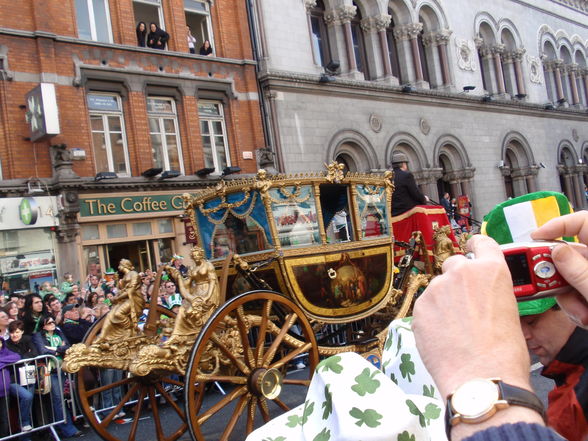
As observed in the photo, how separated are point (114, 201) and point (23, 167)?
2118 millimetres

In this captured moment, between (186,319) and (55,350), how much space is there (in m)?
2.77

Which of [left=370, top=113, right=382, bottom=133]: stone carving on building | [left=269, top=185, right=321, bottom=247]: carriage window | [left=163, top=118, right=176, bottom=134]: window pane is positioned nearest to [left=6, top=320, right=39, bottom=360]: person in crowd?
[left=269, top=185, right=321, bottom=247]: carriage window

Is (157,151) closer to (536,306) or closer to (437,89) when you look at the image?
(437,89)

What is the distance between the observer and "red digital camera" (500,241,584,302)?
114cm

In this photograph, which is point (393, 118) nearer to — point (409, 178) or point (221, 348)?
point (409, 178)

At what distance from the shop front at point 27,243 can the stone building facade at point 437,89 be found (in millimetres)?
6744

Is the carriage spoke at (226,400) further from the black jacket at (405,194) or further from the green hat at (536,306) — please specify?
the black jacket at (405,194)

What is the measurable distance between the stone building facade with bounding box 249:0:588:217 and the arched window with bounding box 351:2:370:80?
0.12 feet

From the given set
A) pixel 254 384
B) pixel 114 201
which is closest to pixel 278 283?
pixel 254 384

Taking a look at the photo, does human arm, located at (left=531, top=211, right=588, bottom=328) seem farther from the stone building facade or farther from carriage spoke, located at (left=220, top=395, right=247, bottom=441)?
the stone building facade

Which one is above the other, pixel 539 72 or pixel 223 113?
pixel 539 72

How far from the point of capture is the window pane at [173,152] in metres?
15.4

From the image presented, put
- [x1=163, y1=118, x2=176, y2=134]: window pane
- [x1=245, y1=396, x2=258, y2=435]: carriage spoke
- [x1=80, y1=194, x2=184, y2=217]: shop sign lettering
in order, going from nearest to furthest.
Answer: [x1=245, y1=396, x2=258, y2=435]: carriage spoke → [x1=80, y1=194, x2=184, y2=217]: shop sign lettering → [x1=163, y1=118, x2=176, y2=134]: window pane

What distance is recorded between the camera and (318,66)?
18.5 metres
